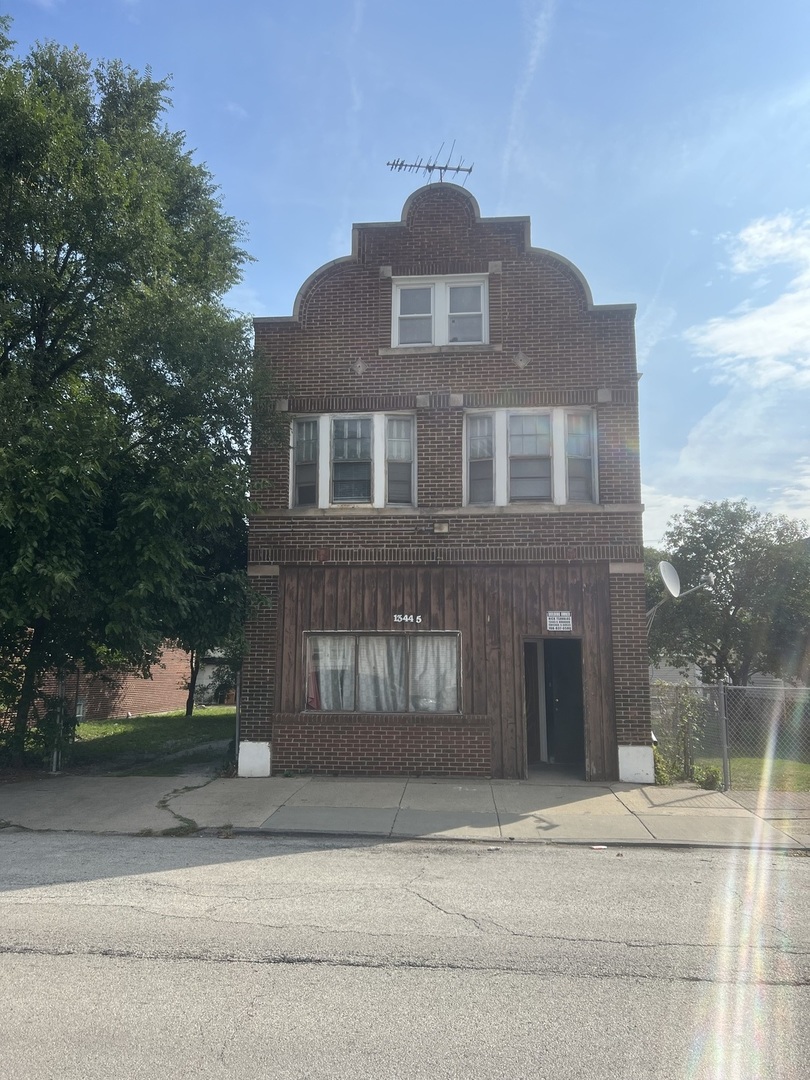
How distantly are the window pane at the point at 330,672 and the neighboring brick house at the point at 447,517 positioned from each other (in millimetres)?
32

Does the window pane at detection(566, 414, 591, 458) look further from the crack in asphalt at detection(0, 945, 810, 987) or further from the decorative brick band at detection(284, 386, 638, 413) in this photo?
the crack in asphalt at detection(0, 945, 810, 987)

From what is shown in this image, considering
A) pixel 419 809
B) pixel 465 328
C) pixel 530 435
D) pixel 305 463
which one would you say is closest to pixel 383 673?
pixel 419 809

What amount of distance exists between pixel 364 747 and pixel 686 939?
275 inches

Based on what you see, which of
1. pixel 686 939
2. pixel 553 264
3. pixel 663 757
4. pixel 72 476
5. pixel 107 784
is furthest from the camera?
pixel 553 264

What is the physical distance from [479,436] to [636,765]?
572 cm

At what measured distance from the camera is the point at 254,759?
11.8 m

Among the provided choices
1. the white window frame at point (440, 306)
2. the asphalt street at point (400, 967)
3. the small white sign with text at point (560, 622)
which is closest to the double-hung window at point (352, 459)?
the white window frame at point (440, 306)

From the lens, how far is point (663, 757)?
11.9 m

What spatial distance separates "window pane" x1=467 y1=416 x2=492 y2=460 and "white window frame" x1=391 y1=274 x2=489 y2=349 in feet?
4.17

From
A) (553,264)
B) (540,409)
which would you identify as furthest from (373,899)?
(553,264)

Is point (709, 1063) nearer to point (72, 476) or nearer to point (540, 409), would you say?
point (72, 476)

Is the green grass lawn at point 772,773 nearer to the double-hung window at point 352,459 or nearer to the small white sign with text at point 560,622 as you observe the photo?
the small white sign with text at point 560,622

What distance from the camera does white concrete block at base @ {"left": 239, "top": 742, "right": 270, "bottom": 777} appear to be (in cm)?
1176

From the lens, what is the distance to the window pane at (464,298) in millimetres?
12828
